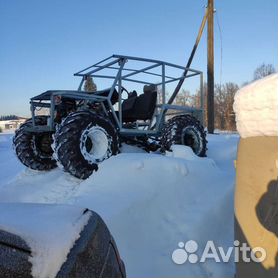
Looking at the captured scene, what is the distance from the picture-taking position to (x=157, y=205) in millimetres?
3230

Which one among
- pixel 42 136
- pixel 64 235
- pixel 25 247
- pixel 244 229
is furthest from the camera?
pixel 42 136

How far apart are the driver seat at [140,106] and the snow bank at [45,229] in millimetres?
5334

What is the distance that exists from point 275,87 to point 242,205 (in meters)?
0.57

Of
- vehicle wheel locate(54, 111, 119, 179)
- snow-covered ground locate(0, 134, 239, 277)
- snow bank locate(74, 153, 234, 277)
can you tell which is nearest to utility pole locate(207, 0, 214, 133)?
vehicle wheel locate(54, 111, 119, 179)

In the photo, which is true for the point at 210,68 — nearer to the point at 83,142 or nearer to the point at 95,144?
the point at 95,144

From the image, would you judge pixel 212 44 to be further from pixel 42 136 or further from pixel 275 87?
pixel 275 87

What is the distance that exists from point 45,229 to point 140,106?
5.70 metres

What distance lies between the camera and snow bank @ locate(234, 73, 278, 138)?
1517 mm

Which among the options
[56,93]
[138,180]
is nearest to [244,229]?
[138,180]

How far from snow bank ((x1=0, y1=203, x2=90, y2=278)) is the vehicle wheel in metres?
3.14

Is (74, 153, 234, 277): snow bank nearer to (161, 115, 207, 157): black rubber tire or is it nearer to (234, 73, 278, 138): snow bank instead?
(234, 73, 278, 138): snow bank

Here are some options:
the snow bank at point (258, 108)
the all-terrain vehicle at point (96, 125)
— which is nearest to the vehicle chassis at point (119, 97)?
the all-terrain vehicle at point (96, 125)

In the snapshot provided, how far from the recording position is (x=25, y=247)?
3.19ft

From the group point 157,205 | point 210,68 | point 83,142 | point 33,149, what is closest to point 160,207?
point 157,205
